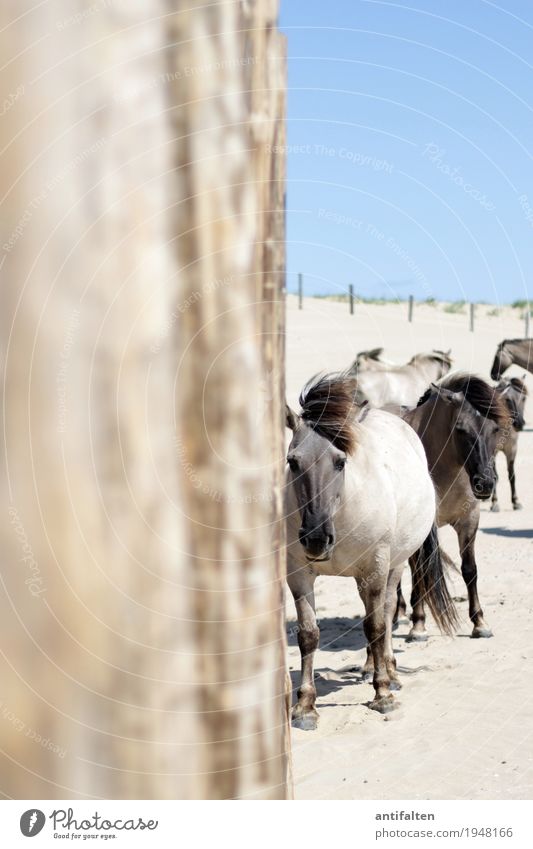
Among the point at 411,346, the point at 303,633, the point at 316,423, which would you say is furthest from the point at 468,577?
the point at 411,346

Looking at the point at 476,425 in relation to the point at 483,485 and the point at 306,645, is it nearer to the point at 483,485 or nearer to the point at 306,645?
the point at 483,485

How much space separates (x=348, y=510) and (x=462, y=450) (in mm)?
2346

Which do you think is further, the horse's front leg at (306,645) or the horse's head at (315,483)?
the horse's front leg at (306,645)

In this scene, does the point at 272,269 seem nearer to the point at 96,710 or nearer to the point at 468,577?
the point at 96,710

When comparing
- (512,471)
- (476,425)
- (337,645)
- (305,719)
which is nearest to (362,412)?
(476,425)

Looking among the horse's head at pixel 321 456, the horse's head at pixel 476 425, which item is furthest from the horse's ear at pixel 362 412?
the horse's head at pixel 476 425

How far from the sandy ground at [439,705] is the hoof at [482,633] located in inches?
2.8

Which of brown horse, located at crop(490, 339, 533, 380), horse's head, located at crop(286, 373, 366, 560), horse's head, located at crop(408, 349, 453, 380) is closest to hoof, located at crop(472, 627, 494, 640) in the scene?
horse's head, located at crop(286, 373, 366, 560)

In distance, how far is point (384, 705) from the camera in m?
6.64

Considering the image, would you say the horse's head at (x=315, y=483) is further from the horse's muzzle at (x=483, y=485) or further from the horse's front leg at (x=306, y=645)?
the horse's muzzle at (x=483, y=485)

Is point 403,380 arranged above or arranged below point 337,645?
above

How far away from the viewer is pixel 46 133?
105 cm

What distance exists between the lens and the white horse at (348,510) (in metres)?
5.89

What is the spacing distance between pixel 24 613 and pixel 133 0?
72 centimetres
